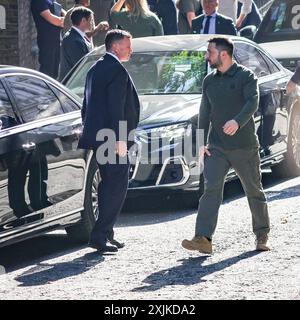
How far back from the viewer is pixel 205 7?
17.9m

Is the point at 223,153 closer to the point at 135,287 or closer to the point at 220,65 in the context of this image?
the point at 220,65

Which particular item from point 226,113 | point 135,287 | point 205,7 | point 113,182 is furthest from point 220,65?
point 205,7

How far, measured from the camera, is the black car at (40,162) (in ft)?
33.9

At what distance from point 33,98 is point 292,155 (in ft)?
16.6

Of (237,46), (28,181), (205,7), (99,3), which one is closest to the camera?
(28,181)

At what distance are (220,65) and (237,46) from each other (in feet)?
13.3

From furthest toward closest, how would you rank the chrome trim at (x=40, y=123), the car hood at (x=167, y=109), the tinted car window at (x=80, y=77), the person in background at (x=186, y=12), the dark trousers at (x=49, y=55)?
the person in background at (x=186, y=12)
the dark trousers at (x=49, y=55)
the tinted car window at (x=80, y=77)
the car hood at (x=167, y=109)
the chrome trim at (x=40, y=123)

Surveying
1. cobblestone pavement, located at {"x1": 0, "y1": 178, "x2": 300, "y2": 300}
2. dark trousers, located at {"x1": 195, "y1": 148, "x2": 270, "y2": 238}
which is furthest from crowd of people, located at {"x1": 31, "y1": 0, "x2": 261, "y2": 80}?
dark trousers, located at {"x1": 195, "y1": 148, "x2": 270, "y2": 238}

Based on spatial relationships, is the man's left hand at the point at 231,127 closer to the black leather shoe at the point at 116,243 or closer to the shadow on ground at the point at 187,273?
the shadow on ground at the point at 187,273

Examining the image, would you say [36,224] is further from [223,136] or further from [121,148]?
[223,136]

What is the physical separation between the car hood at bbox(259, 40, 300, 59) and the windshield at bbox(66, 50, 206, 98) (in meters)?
3.98

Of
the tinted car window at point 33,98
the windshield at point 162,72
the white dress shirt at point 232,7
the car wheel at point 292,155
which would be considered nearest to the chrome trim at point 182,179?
the windshield at point 162,72

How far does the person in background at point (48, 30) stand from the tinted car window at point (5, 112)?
7215mm

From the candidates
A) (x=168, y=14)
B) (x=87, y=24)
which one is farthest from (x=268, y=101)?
(x=168, y=14)
